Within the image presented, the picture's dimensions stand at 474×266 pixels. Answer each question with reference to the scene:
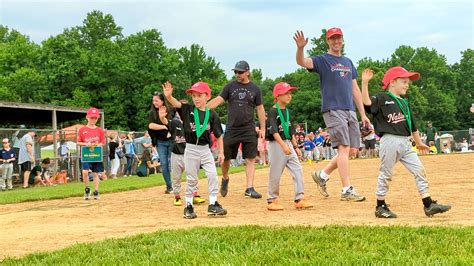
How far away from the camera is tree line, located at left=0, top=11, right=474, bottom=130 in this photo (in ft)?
202

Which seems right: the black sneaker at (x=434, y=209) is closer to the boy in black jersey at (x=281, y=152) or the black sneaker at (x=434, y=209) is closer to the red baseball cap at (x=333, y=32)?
the boy in black jersey at (x=281, y=152)

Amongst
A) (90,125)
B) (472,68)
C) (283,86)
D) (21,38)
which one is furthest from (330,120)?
(472,68)

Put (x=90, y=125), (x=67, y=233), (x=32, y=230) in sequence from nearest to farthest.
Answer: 1. (x=67, y=233)
2. (x=32, y=230)
3. (x=90, y=125)

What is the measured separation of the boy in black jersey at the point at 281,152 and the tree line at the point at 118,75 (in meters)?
51.0

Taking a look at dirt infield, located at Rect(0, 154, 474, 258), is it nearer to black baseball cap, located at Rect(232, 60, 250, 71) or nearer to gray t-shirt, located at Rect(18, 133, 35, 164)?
black baseball cap, located at Rect(232, 60, 250, 71)

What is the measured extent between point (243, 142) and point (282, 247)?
15.9 ft

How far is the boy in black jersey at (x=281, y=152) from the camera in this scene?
23.5ft

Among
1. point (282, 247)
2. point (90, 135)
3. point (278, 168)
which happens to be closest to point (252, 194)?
point (278, 168)

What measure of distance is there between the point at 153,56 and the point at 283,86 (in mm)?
64824

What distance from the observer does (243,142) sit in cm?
891

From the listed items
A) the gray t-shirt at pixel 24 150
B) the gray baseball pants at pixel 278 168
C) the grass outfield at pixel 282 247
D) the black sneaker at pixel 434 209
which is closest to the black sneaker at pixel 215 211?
the gray baseball pants at pixel 278 168

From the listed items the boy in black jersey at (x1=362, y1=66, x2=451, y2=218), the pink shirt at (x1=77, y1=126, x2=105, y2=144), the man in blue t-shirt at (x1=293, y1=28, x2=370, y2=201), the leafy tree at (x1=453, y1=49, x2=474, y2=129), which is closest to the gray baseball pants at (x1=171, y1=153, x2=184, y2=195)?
the pink shirt at (x1=77, y1=126, x2=105, y2=144)

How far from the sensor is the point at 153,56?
→ 2781 inches

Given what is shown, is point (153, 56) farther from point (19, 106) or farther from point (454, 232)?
point (454, 232)
